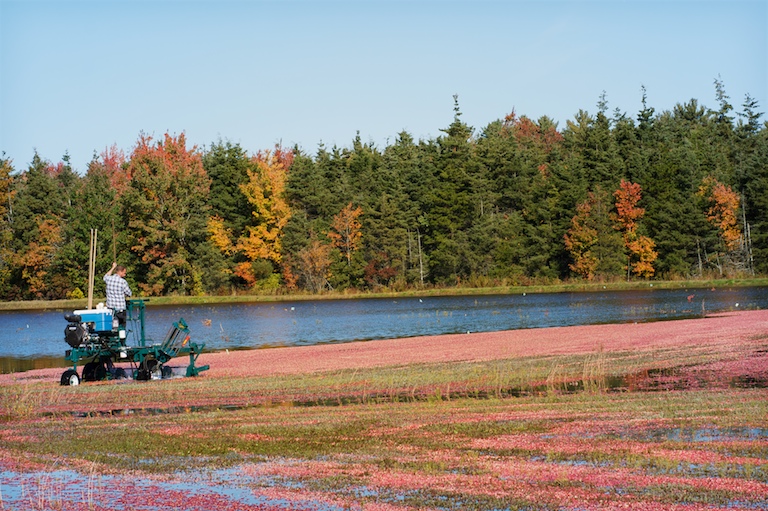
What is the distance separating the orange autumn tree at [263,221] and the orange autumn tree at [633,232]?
38.6 metres

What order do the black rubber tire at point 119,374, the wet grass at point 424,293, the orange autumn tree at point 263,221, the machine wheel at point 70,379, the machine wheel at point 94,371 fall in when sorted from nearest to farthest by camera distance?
the machine wheel at point 70,379, the machine wheel at point 94,371, the black rubber tire at point 119,374, the wet grass at point 424,293, the orange autumn tree at point 263,221

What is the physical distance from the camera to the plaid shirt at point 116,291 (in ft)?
97.6

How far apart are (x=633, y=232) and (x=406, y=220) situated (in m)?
26.6

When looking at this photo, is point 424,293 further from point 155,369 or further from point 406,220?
point 155,369

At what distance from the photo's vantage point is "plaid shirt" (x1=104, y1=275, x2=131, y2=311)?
29750mm

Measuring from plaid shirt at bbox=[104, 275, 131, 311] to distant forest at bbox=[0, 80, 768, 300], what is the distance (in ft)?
239

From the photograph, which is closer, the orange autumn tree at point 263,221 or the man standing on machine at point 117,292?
the man standing on machine at point 117,292

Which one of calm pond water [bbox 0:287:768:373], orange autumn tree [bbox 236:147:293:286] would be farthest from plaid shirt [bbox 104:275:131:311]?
orange autumn tree [bbox 236:147:293:286]

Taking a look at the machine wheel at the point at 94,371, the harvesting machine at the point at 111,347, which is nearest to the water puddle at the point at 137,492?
the harvesting machine at the point at 111,347

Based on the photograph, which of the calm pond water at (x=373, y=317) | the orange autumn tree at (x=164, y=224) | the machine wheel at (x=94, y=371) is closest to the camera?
the machine wheel at (x=94, y=371)

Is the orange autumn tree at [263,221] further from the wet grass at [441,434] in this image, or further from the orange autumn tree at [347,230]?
the wet grass at [441,434]

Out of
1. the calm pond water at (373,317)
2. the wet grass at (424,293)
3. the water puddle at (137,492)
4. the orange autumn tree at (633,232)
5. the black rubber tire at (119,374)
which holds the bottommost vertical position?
the water puddle at (137,492)

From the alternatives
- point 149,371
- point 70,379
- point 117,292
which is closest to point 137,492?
point 117,292

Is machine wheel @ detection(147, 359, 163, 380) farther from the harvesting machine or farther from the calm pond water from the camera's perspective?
the calm pond water
